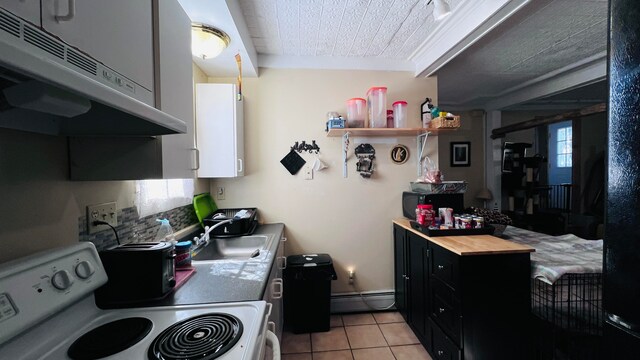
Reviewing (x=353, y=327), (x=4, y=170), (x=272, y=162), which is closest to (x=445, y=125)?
(x=272, y=162)

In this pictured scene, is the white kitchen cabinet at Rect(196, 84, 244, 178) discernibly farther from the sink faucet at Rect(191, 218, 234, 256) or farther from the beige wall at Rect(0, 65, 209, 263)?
the beige wall at Rect(0, 65, 209, 263)

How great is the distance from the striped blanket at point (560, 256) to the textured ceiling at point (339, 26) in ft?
5.82

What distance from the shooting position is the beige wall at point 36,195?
2.45 feet

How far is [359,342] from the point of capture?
6.73 feet

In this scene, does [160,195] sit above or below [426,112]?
below

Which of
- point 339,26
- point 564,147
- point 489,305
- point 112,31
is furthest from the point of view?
point 564,147

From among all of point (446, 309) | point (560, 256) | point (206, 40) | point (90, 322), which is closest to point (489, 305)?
point (446, 309)

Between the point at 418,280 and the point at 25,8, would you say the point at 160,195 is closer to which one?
the point at 25,8

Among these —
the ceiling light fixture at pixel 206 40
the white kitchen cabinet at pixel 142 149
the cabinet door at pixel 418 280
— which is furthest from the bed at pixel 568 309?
the ceiling light fixture at pixel 206 40

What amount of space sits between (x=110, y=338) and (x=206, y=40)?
164cm

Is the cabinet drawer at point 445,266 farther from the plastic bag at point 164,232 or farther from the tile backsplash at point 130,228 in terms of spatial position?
the tile backsplash at point 130,228

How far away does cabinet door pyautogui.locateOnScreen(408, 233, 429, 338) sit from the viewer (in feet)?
6.23

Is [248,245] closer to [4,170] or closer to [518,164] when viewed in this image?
[4,170]

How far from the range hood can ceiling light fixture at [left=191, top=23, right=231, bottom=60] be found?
0.94 metres
